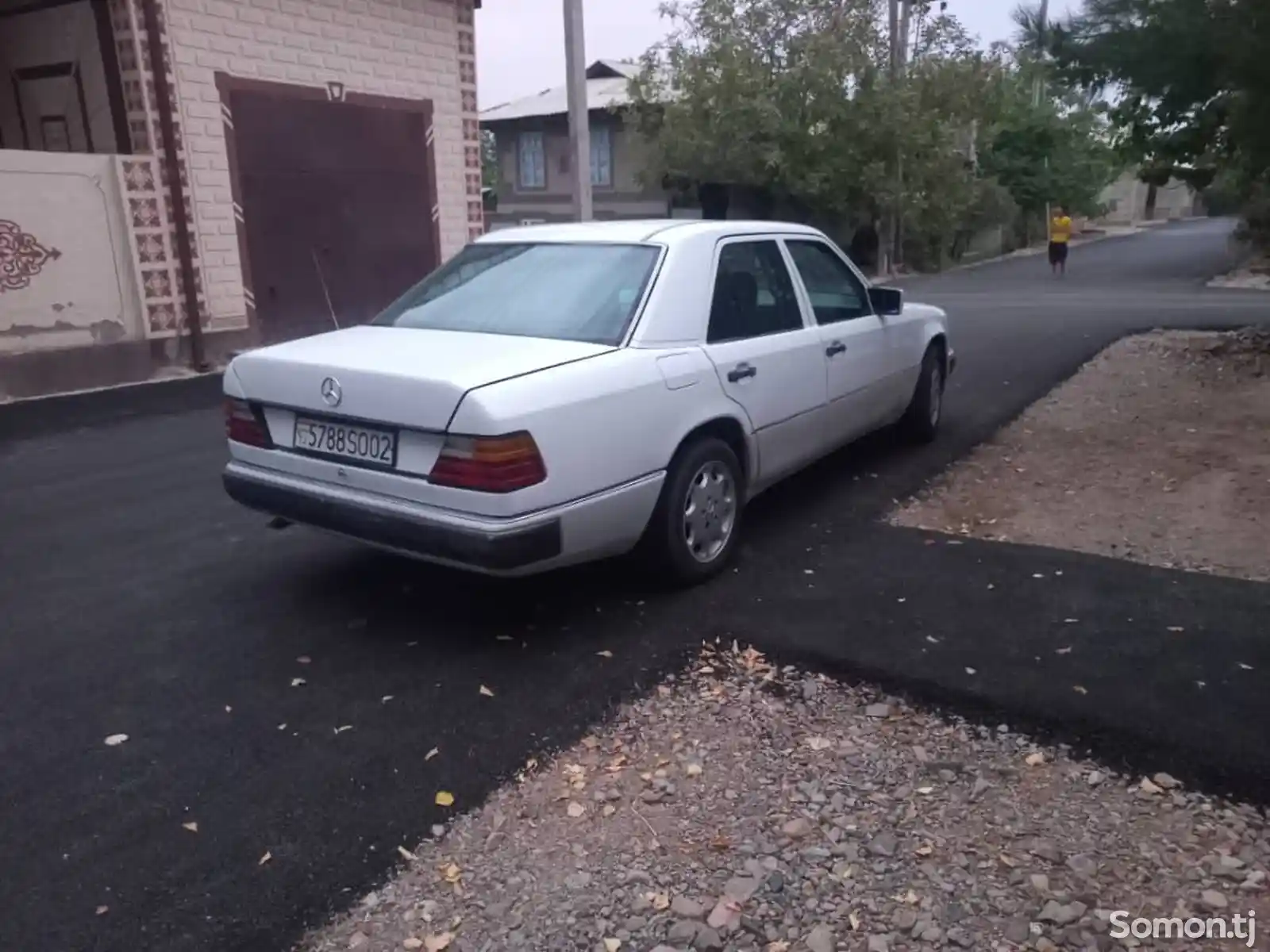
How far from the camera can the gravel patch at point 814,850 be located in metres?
2.67

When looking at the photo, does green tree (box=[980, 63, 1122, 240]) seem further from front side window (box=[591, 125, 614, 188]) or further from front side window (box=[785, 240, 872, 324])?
front side window (box=[785, 240, 872, 324])

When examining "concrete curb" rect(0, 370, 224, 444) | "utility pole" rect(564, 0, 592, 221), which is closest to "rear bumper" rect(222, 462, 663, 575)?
"concrete curb" rect(0, 370, 224, 444)

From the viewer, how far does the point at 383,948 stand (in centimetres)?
262

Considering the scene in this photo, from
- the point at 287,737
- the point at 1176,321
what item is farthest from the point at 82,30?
the point at 1176,321

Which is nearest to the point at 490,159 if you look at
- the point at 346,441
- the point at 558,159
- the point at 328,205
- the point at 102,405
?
the point at 558,159

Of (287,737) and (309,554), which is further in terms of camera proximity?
(309,554)

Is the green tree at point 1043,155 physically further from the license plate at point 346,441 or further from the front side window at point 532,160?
the license plate at point 346,441

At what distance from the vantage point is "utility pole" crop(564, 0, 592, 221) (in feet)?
46.1

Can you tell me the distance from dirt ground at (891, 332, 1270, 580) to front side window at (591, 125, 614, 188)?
25.2m

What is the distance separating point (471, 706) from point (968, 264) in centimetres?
2961

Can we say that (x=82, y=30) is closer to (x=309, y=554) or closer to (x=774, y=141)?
(x=309, y=554)

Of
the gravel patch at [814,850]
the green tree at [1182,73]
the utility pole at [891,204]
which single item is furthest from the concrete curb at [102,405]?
the utility pole at [891,204]

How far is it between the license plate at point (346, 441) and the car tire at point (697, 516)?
→ 117 centimetres

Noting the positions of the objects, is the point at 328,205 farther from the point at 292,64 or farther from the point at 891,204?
the point at 891,204
